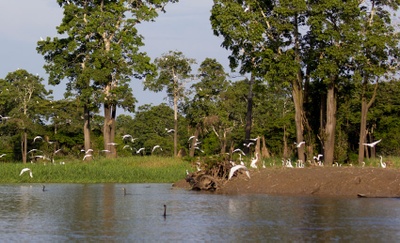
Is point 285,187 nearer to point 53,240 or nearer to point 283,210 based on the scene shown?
point 283,210

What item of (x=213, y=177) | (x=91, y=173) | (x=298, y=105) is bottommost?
(x=213, y=177)

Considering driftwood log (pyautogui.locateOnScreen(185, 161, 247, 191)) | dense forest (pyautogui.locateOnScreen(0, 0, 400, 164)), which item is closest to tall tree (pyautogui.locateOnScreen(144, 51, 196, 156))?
dense forest (pyautogui.locateOnScreen(0, 0, 400, 164))

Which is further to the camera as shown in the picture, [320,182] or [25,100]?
[25,100]

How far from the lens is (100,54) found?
5581cm

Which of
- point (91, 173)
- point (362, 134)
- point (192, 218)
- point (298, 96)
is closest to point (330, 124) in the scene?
point (362, 134)

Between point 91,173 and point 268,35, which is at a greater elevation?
point 268,35

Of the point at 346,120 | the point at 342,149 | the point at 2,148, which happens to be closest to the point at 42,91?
the point at 2,148

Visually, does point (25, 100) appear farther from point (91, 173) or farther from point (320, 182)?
point (320, 182)

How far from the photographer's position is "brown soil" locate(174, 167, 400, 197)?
3183cm

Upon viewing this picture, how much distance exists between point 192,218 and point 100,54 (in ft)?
108

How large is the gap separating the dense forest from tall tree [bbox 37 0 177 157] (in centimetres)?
9

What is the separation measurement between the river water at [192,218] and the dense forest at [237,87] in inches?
459

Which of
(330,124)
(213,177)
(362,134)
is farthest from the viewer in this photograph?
(330,124)

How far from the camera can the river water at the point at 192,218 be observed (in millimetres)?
20328
